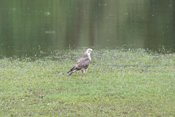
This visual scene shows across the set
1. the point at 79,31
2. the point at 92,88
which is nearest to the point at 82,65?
the point at 92,88

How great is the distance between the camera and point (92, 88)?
1158cm

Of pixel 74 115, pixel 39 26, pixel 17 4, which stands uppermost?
pixel 17 4

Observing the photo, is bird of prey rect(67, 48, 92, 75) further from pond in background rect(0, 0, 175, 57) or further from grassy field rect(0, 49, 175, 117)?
pond in background rect(0, 0, 175, 57)

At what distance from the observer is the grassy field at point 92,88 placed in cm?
923

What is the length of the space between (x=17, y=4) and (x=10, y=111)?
169 feet

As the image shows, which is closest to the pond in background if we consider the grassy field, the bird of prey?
the grassy field

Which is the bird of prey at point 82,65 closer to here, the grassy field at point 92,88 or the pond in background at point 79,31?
the grassy field at point 92,88

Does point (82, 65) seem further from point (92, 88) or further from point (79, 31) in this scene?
point (79, 31)

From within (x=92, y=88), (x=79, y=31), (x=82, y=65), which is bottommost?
(x=92, y=88)

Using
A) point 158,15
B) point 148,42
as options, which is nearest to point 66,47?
point 148,42

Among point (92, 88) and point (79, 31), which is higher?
point (79, 31)

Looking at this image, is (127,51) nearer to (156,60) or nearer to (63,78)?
(156,60)

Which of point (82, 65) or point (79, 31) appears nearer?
point (82, 65)

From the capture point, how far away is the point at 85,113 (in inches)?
350
